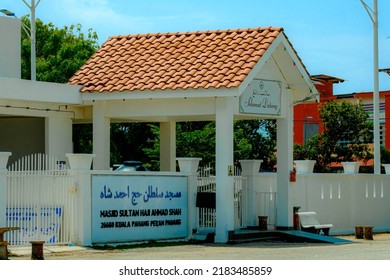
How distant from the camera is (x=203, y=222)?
83.9 feet

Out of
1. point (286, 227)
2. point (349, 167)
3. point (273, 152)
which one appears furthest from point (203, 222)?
point (273, 152)

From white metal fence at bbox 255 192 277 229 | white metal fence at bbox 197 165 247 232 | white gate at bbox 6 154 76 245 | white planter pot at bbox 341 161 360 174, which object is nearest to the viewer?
white gate at bbox 6 154 76 245

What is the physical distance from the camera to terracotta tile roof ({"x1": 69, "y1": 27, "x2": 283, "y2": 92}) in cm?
2486

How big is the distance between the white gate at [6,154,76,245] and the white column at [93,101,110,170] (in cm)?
422

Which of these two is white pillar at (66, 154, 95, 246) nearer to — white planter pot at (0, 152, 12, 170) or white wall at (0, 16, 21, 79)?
white planter pot at (0, 152, 12, 170)

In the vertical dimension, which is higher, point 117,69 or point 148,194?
point 117,69

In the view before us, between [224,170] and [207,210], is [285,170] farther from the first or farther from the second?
[224,170]

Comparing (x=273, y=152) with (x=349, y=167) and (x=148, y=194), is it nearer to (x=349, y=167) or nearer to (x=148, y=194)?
(x=349, y=167)

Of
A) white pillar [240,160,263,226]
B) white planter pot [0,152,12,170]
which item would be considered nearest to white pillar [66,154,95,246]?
white planter pot [0,152,12,170]

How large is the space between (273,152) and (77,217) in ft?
106

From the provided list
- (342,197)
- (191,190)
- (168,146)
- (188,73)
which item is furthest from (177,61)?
(342,197)

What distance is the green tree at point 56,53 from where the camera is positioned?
45.1 metres

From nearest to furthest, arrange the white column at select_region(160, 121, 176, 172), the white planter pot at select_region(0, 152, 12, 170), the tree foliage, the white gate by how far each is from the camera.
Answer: the white planter pot at select_region(0, 152, 12, 170) < the white gate < the white column at select_region(160, 121, 176, 172) < the tree foliage

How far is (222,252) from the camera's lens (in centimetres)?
2181
